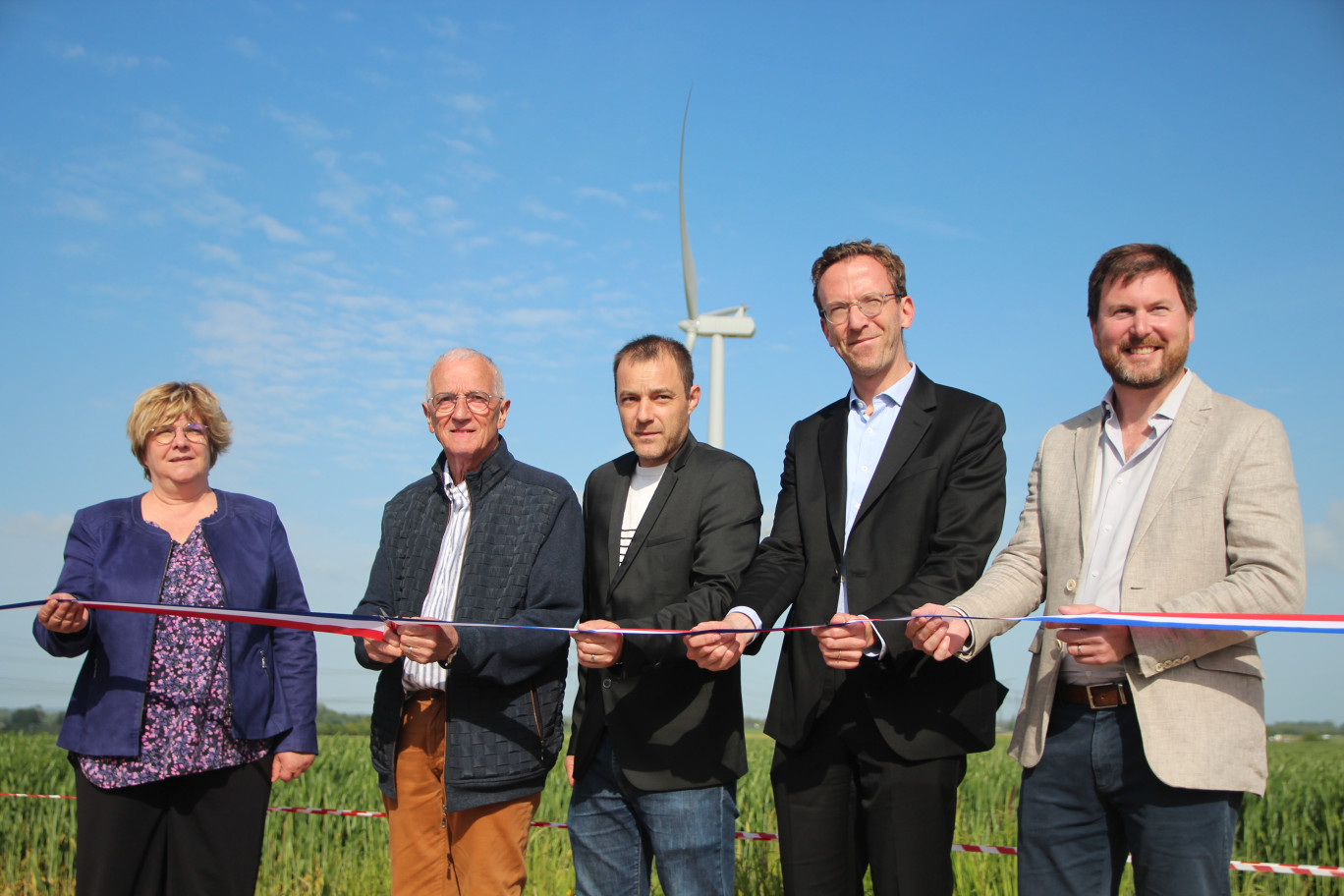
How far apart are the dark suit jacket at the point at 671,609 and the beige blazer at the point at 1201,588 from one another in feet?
3.05

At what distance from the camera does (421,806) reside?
3.76 meters

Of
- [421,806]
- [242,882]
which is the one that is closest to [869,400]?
[421,806]

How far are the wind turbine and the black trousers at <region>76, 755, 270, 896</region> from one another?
10.3 m

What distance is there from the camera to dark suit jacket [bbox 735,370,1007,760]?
10.3ft

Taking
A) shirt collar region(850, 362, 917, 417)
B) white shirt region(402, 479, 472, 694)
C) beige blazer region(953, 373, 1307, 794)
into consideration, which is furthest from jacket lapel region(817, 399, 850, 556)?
white shirt region(402, 479, 472, 694)

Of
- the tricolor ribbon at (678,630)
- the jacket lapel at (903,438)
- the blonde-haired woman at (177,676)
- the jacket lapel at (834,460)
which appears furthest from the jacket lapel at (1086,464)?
the blonde-haired woman at (177,676)

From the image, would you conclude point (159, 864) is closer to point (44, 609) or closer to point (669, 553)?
point (44, 609)

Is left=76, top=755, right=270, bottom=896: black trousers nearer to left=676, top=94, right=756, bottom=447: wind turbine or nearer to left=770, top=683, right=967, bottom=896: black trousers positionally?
left=770, top=683, right=967, bottom=896: black trousers

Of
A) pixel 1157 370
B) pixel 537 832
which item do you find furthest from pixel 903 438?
pixel 537 832

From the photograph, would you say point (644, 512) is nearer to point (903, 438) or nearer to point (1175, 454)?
point (903, 438)

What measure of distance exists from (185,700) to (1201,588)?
3686 millimetres

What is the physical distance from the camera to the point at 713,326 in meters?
17.0

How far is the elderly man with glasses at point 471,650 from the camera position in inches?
141

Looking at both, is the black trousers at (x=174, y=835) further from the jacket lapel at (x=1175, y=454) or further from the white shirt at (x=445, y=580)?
the jacket lapel at (x=1175, y=454)
